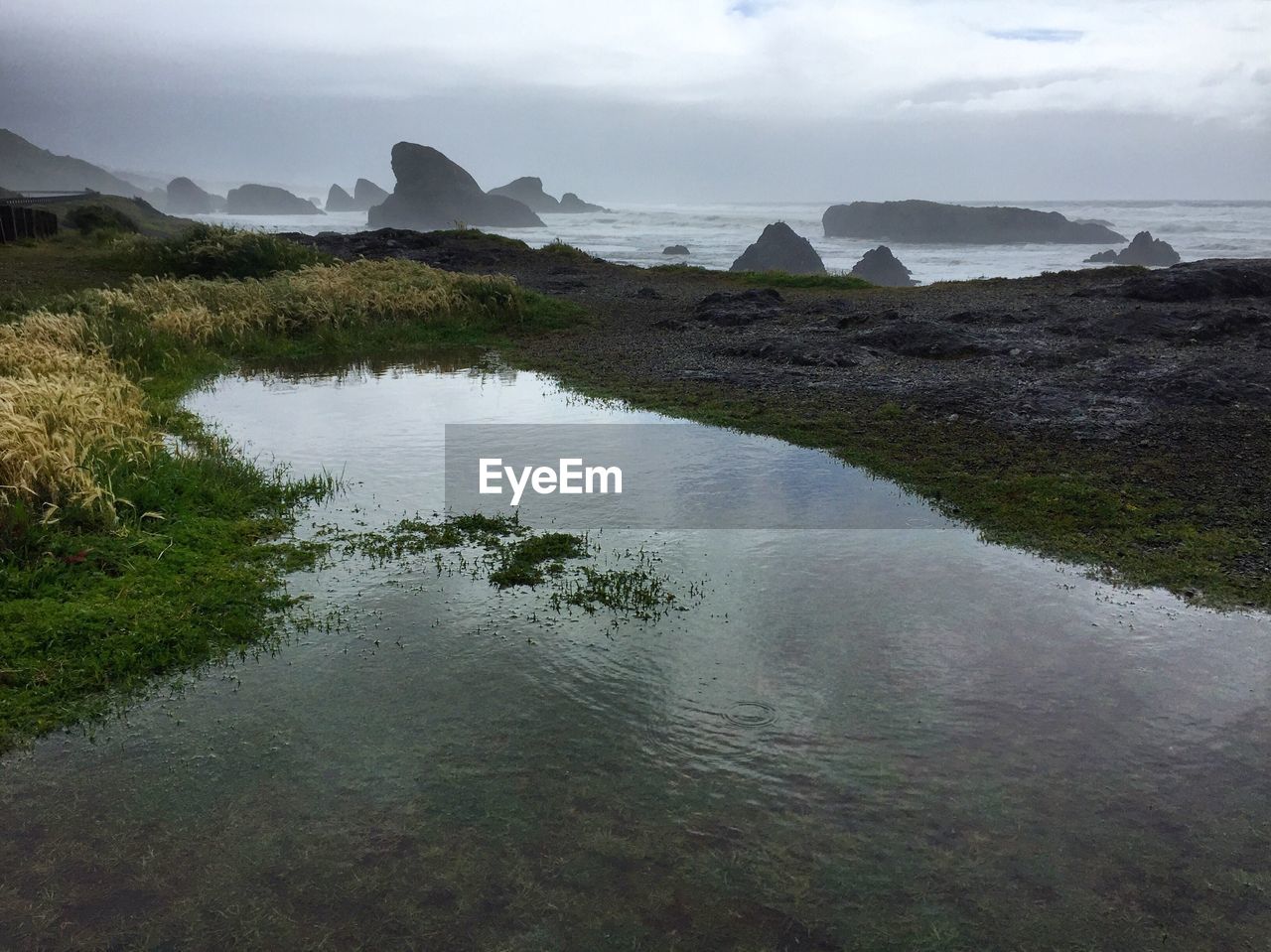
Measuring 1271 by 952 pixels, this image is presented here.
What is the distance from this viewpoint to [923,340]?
15.8m

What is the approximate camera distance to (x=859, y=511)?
811 centimetres

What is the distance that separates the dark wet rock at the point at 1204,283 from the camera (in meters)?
19.4

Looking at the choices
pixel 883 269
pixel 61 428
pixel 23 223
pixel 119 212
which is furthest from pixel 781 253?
pixel 61 428

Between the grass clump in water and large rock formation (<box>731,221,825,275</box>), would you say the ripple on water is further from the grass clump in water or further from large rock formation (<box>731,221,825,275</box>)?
large rock formation (<box>731,221,825,275</box>)

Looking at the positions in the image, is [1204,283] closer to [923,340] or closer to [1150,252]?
[923,340]

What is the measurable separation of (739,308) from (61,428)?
1522 centimetres

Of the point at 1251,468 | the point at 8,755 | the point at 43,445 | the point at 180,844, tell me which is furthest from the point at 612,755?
the point at 1251,468

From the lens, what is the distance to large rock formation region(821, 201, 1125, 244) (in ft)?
385

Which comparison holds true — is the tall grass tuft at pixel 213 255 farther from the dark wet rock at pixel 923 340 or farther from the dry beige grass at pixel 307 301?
the dark wet rock at pixel 923 340

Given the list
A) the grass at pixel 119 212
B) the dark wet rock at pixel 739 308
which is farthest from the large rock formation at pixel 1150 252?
the grass at pixel 119 212

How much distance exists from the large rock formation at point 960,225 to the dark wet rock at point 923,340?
4495 inches

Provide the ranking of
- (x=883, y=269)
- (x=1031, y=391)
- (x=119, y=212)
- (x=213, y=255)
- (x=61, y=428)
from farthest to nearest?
(x=883, y=269) → (x=119, y=212) → (x=213, y=255) → (x=1031, y=391) → (x=61, y=428)

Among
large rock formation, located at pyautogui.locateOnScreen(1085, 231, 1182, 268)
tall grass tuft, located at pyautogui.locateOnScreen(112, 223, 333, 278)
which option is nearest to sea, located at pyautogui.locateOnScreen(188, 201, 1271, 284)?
large rock formation, located at pyautogui.locateOnScreen(1085, 231, 1182, 268)

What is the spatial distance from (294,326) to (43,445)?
11331 mm
